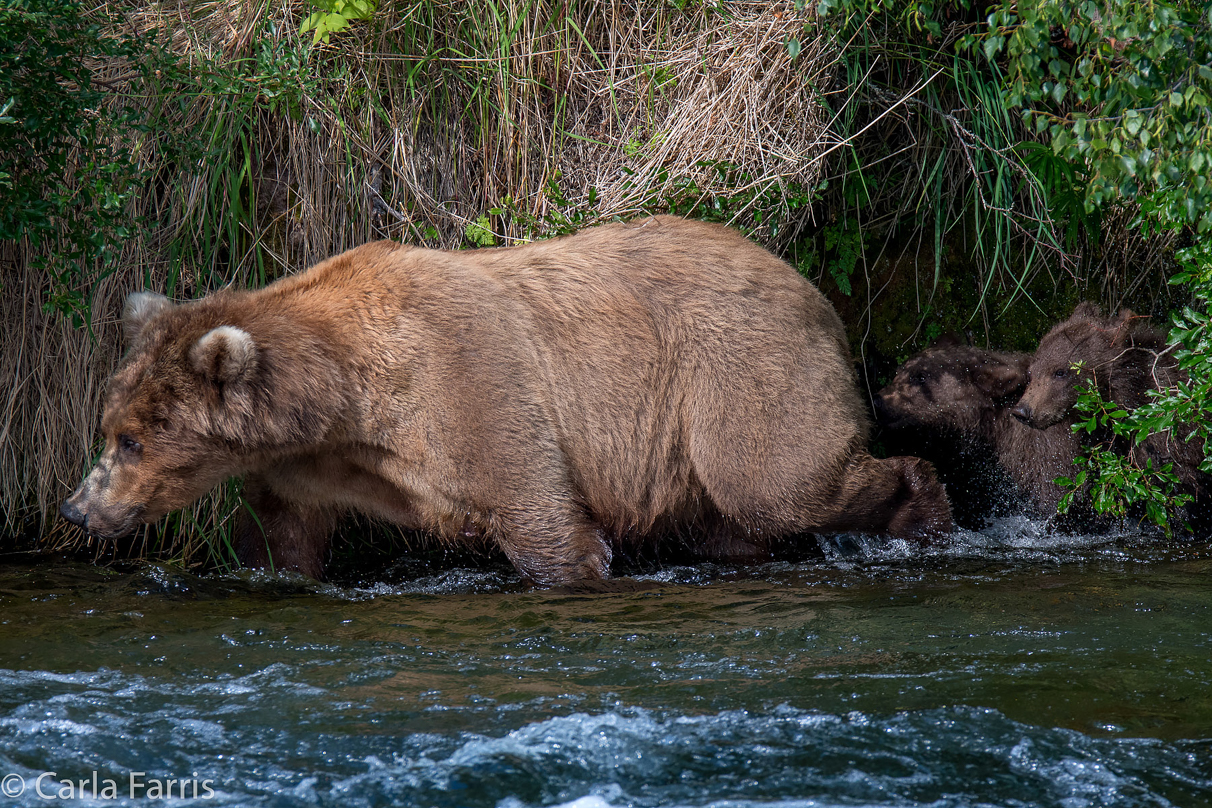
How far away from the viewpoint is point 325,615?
4.76 metres

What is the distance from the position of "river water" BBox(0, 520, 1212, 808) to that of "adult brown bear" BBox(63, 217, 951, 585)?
52cm

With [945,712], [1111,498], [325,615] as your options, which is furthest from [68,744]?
[1111,498]

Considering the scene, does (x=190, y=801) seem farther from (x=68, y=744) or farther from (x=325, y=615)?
(x=325, y=615)

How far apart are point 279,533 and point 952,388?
405 centimetres

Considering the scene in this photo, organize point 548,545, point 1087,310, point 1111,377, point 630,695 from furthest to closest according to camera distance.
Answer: point 1087,310
point 1111,377
point 548,545
point 630,695

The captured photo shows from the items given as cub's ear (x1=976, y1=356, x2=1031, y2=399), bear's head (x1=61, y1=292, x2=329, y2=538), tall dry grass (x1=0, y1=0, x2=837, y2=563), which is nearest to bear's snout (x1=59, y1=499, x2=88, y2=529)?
bear's head (x1=61, y1=292, x2=329, y2=538)

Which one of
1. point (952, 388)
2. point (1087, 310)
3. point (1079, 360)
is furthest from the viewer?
point (952, 388)

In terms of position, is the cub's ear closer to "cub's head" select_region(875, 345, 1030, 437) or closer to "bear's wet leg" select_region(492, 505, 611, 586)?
"cub's head" select_region(875, 345, 1030, 437)

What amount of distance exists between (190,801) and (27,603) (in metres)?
2.58

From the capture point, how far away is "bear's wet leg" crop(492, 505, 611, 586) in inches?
202

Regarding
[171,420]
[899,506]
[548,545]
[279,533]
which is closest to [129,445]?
[171,420]

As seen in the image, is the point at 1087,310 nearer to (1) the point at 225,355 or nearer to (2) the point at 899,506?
(2) the point at 899,506

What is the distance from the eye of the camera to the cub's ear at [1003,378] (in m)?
6.38

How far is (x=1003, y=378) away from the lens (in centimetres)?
640
